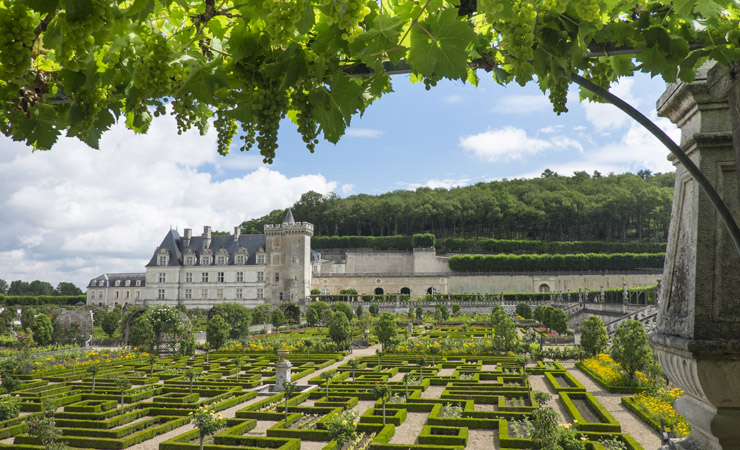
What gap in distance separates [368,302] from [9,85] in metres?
45.6

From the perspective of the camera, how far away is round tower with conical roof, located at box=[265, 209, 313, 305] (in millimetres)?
45156

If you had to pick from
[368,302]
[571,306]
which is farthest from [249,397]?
[368,302]

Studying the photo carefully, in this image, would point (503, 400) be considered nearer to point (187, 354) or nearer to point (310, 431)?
point (310, 431)

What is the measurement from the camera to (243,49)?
1.33m

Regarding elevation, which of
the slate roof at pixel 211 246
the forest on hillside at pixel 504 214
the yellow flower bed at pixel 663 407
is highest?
the forest on hillside at pixel 504 214

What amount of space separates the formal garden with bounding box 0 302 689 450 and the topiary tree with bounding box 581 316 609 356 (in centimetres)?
5

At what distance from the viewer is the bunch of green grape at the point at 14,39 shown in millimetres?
1032

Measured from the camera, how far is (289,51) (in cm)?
133

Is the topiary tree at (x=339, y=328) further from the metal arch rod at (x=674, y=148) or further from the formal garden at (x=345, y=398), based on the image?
the metal arch rod at (x=674, y=148)

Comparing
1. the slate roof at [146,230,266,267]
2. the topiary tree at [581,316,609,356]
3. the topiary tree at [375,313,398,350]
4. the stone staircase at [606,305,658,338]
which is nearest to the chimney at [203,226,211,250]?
the slate roof at [146,230,266,267]

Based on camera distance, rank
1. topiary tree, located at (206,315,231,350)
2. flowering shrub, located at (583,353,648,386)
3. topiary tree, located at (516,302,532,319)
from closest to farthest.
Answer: flowering shrub, located at (583,353,648,386), topiary tree, located at (206,315,231,350), topiary tree, located at (516,302,532,319)

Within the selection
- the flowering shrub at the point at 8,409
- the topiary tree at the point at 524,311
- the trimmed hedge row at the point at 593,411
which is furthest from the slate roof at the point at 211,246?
the trimmed hedge row at the point at 593,411

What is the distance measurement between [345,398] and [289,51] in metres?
12.4

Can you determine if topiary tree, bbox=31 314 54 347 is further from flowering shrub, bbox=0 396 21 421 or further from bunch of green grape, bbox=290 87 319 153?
bunch of green grape, bbox=290 87 319 153
